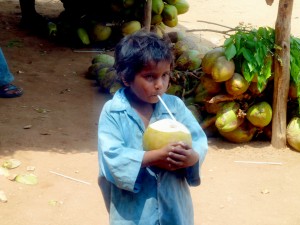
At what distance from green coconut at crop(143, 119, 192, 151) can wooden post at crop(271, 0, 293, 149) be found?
123 inches

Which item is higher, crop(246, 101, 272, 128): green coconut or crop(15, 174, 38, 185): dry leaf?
crop(246, 101, 272, 128): green coconut

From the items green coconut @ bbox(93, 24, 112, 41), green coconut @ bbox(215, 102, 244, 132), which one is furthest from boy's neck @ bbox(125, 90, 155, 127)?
green coconut @ bbox(93, 24, 112, 41)

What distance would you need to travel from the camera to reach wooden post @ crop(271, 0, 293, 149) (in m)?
4.87

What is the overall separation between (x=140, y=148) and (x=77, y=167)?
2.37 meters

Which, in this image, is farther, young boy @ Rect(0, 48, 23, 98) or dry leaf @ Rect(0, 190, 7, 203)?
young boy @ Rect(0, 48, 23, 98)

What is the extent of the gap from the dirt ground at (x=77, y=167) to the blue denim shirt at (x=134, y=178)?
1541 millimetres

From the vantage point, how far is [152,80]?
2150 millimetres

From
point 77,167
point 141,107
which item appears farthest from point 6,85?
point 141,107

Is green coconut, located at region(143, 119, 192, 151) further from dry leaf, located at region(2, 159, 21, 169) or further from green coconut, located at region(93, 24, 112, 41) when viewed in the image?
green coconut, located at region(93, 24, 112, 41)

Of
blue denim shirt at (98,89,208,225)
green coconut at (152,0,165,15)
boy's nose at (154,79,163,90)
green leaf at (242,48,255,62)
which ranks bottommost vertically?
green coconut at (152,0,165,15)

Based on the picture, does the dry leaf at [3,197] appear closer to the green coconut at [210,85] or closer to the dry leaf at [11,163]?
the dry leaf at [11,163]

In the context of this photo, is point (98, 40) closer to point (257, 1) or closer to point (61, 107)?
point (61, 107)

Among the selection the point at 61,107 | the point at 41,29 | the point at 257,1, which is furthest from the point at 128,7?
the point at 257,1

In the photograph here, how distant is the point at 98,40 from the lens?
8625 millimetres
